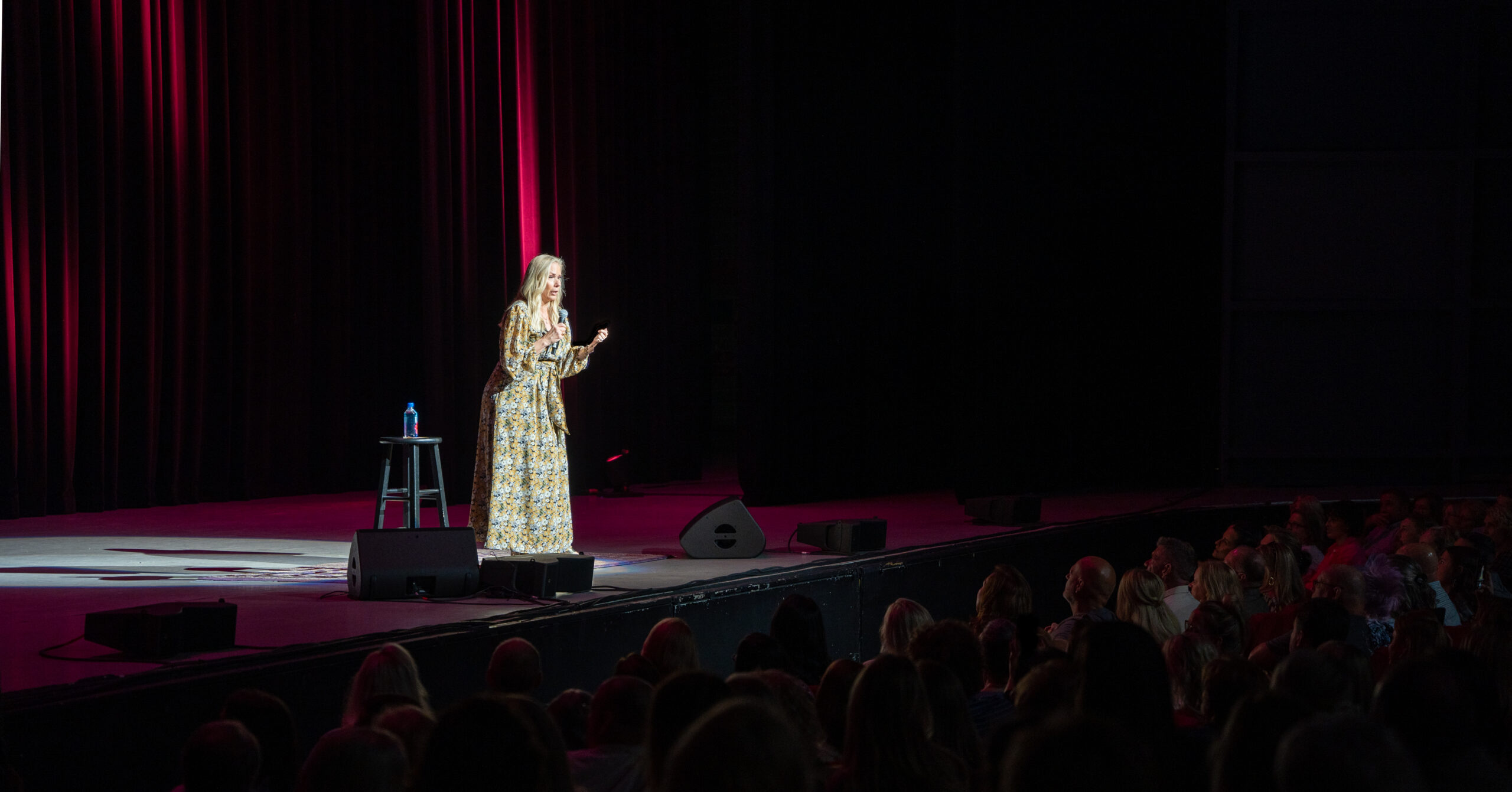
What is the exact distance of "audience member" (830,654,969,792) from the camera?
1899 millimetres

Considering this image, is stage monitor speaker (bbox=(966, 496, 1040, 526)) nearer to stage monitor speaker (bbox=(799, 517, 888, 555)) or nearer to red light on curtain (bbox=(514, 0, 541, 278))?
stage monitor speaker (bbox=(799, 517, 888, 555))

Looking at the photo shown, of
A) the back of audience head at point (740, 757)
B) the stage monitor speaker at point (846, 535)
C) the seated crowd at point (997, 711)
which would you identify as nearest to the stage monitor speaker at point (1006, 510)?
the stage monitor speaker at point (846, 535)

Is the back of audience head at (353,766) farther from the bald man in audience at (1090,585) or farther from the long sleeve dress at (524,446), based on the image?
the long sleeve dress at (524,446)

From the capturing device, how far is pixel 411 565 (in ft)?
14.8

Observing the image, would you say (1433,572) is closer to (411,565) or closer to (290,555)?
(411,565)

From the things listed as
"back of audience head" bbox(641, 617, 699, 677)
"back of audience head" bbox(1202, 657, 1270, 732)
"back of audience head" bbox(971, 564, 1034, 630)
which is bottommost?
"back of audience head" bbox(971, 564, 1034, 630)

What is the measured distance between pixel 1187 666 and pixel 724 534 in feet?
9.82

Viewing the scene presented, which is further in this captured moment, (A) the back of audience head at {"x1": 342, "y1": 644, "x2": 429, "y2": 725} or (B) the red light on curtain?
(B) the red light on curtain

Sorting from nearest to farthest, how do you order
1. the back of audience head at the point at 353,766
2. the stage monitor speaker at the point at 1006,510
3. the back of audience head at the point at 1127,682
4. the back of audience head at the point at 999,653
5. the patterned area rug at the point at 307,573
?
1. the back of audience head at the point at 353,766
2. the back of audience head at the point at 1127,682
3. the back of audience head at the point at 999,653
4. the patterned area rug at the point at 307,573
5. the stage monitor speaker at the point at 1006,510

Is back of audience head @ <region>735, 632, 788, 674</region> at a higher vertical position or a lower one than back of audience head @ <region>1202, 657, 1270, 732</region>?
lower

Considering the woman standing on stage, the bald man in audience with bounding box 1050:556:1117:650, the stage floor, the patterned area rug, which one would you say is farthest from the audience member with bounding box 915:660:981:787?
the woman standing on stage

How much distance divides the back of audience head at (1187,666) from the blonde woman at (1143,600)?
0.70 metres

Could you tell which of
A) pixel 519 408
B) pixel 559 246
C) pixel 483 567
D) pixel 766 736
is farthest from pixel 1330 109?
pixel 766 736

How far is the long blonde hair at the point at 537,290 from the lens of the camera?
5562 mm
